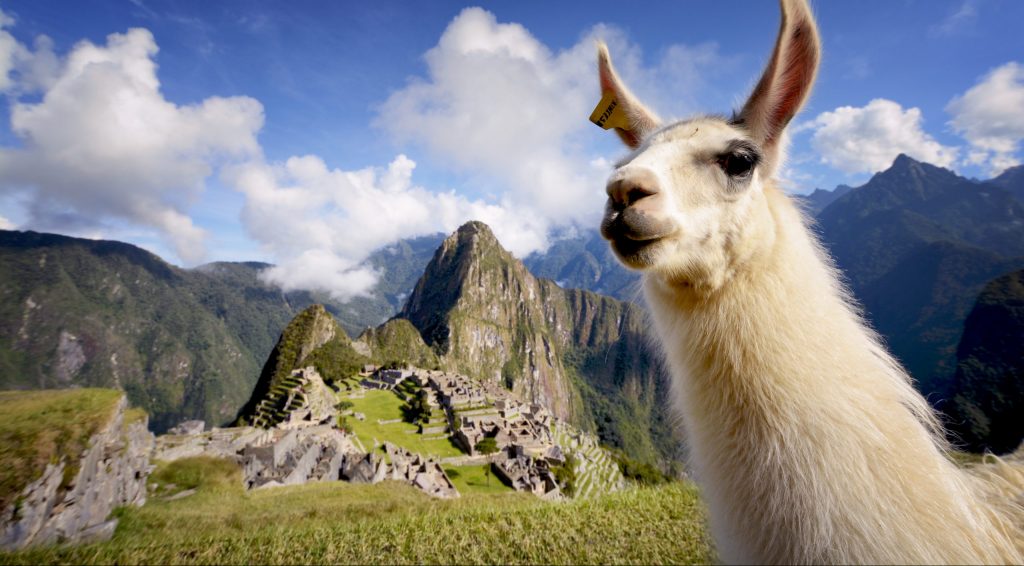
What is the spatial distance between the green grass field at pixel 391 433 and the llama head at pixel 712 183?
47.4m

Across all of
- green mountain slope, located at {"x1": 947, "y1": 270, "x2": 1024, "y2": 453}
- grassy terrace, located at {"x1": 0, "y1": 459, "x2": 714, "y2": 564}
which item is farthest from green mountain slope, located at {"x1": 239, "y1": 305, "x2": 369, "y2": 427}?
green mountain slope, located at {"x1": 947, "y1": 270, "x2": 1024, "y2": 453}

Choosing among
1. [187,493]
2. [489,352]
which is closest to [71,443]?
[187,493]

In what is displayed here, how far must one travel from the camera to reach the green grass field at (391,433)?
151 ft

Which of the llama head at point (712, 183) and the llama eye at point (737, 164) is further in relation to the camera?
the llama eye at point (737, 164)

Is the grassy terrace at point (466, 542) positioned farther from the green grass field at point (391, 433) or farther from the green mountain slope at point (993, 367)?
the green mountain slope at point (993, 367)

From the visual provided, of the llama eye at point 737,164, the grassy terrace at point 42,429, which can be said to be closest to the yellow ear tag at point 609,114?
the llama eye at point 737,164

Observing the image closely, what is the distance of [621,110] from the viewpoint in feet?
10.2

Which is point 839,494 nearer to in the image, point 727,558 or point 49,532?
point 727,558

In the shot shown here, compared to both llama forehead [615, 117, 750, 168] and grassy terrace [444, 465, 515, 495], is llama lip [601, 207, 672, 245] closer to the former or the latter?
llama forehead [615, 117, 750, 168]

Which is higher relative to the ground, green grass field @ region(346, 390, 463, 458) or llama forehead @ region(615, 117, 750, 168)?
llama forehead @ region(615, 117, 750, 168)

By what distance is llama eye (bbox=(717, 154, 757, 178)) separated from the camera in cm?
Answer: 233

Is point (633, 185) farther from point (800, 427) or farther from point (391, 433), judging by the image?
point (391, 433)

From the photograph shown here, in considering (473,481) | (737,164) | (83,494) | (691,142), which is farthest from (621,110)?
(473,481)

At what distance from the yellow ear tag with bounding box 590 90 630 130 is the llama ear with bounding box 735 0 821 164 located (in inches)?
34.2
